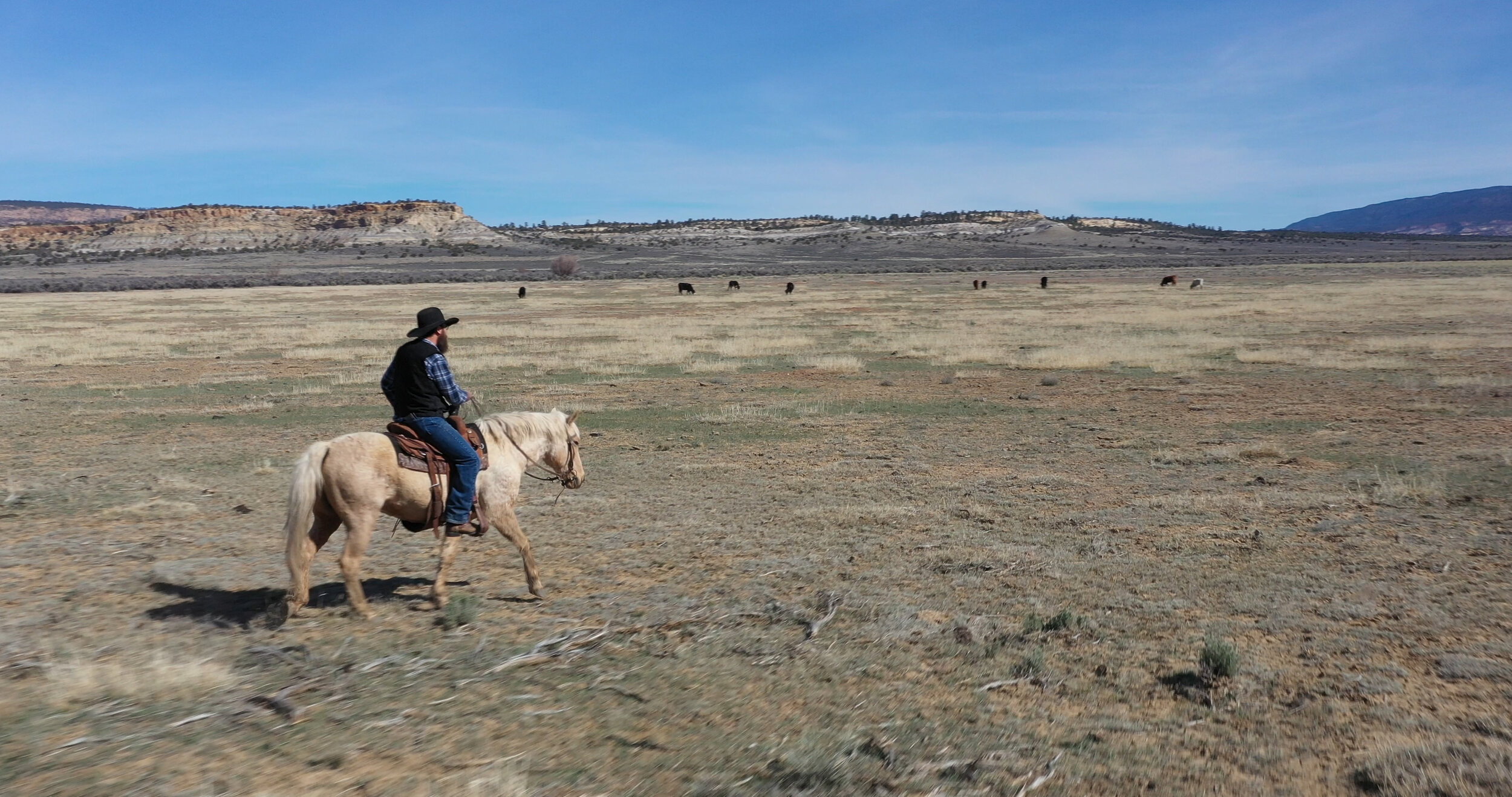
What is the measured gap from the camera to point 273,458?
12.2 meters

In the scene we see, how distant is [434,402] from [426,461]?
0.40 metres

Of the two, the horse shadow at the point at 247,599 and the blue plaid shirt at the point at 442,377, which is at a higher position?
the blue plaid shirt at the point at 442,377

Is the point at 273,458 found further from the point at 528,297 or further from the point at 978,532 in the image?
the point at 528,297

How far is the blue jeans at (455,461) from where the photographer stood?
6.23 m

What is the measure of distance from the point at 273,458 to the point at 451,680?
849cm

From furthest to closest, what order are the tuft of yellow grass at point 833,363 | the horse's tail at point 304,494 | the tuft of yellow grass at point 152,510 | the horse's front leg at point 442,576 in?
the tuft of yellow grass at point 833,363 < the tuft of yellow grass at point 152,510 < the horse's front leg at point 442,576 < the horse's tail at point 304,494

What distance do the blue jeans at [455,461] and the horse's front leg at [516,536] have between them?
0.26 metres

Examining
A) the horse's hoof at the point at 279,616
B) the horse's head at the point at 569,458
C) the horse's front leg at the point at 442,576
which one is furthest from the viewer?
the horse's head at the point at 569,458

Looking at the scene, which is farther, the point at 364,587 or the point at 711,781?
the point at 364,587

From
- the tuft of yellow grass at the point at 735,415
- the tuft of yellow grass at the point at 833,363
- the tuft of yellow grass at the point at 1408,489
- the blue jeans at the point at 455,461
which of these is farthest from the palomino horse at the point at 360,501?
the tuft of yellow grass at the point at 833,363

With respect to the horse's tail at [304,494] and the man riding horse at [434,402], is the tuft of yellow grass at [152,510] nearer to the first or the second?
the horse's tail at [304,494]

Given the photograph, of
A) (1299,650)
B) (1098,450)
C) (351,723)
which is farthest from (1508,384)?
(351,723)

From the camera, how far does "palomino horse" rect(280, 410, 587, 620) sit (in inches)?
232

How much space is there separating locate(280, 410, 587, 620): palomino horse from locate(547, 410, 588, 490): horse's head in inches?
18.4
